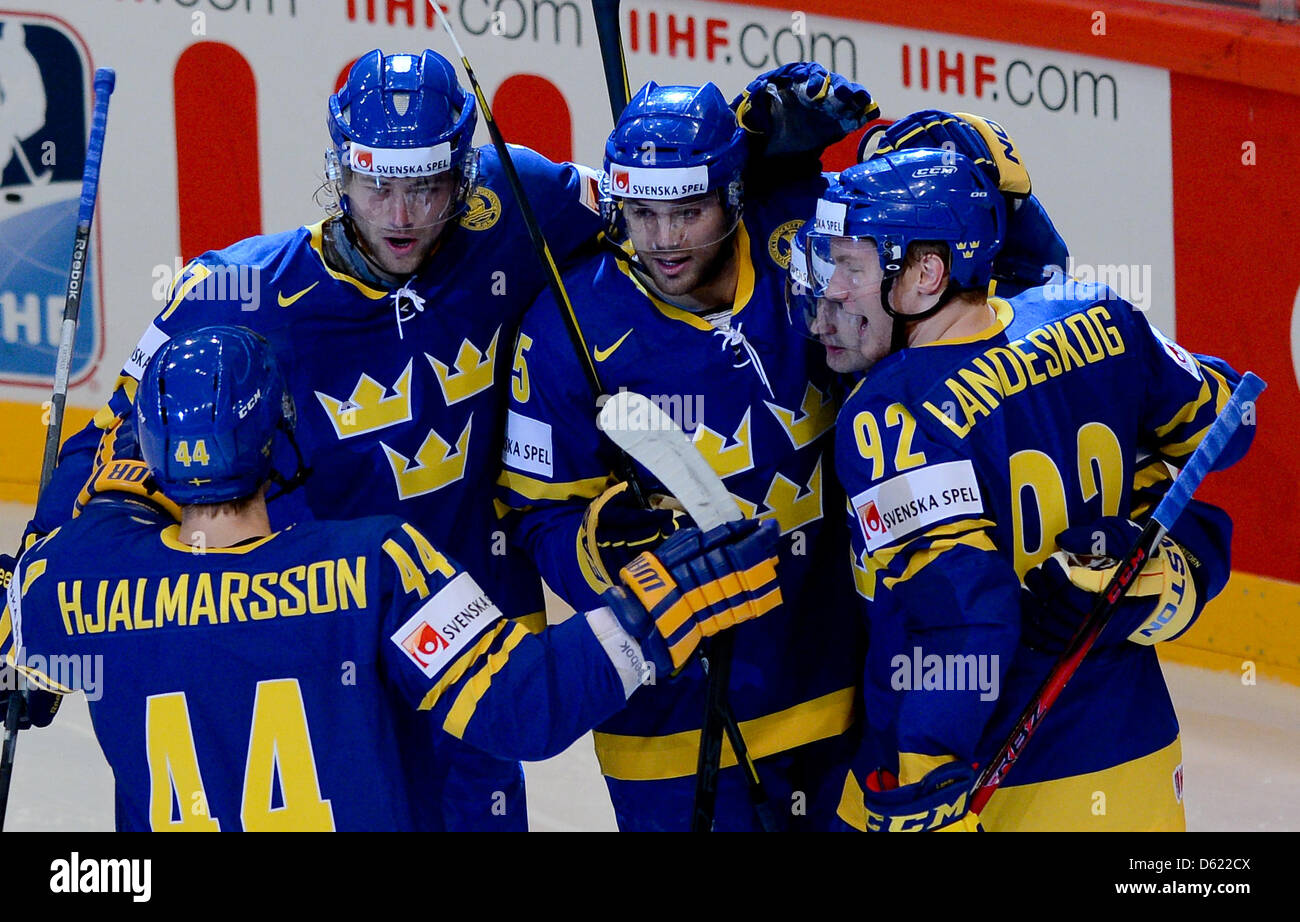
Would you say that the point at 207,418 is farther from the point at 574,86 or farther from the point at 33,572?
the point at 574,86

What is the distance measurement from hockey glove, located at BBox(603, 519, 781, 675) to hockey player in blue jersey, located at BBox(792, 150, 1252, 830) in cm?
18

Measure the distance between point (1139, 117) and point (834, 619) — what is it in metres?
2.13

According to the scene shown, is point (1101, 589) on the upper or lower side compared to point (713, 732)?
upper

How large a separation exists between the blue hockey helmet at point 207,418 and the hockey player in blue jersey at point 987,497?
30.5 inches

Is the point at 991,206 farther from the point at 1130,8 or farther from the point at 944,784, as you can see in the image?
the point at 1130,8

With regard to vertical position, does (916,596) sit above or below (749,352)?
below

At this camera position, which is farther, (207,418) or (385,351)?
(385,351)

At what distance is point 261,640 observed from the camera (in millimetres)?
2158

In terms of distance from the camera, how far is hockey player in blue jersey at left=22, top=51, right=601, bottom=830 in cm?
275

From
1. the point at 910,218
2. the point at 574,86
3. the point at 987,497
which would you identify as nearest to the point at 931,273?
the point at 910,218

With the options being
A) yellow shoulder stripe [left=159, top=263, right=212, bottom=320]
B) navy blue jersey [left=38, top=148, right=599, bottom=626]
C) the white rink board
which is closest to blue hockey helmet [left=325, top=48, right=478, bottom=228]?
navy blue jersey [left=38, top=148, right=599, bottom=626]

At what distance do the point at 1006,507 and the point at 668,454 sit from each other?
46 cm
